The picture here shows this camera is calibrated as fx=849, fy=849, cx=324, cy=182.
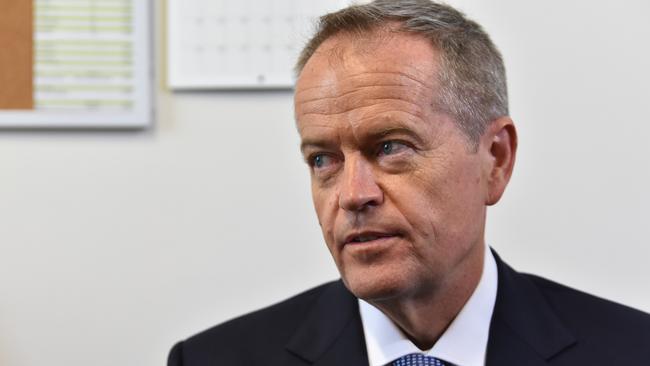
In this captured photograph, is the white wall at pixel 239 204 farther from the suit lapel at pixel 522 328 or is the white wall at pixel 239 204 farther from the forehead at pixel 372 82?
the forehead at pixel 372 82

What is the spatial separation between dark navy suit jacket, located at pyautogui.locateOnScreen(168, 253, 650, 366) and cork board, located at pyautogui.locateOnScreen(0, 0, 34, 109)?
0.64 meters

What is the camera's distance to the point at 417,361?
1215 millimetres

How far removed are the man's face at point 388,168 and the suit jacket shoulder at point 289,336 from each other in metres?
0.17

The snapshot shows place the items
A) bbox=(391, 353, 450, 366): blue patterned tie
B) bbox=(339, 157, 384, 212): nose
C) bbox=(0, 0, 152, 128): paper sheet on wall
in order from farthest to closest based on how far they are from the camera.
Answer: bbox=(0, 0, 152, 128): paper sheet on wall < bbox=(391, 353, 450, 366): blue patterned tie < bbox=(339, 157, 384, 212): nose

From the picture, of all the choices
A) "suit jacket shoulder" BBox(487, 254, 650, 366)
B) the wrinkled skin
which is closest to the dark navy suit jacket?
"suit jacket shoulder" BBox(487, 254, 650, 366)

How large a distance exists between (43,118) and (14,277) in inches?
12.5

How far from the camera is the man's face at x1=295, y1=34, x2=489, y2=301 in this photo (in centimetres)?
111

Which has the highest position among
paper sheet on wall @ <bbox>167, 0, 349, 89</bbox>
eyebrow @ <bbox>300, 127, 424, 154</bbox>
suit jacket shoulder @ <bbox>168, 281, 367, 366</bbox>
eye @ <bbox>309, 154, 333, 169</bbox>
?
paper sheet on wall @ <bbox>167, 0, 349, 89</bbox>

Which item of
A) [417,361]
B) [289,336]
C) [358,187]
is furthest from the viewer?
[289,336]

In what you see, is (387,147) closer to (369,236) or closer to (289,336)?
(369,236)

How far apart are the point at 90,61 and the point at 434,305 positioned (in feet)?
2.81

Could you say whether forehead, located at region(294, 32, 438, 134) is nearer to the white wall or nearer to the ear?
the ear

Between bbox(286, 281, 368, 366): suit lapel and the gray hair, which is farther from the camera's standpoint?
bbox(286, 281, 368, 366): suit lapel

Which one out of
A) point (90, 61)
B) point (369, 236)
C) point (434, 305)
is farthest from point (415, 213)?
point (90, 61)
